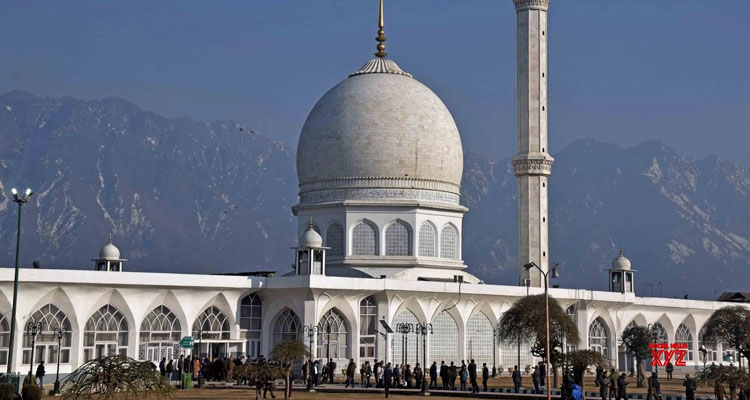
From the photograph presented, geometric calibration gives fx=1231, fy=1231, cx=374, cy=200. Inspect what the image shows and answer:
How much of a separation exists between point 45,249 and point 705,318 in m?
137

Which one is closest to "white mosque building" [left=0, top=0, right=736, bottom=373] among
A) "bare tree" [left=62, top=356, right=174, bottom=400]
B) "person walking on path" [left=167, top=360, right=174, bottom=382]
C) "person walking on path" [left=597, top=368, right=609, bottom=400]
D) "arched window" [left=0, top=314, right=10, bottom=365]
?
"arched window" [left=0, top=314, right=10, bottom=365]

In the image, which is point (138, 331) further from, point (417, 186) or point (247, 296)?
point (417, 186)

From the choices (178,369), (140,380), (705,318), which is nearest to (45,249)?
(705,318)

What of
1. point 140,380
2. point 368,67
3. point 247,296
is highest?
point 368,67

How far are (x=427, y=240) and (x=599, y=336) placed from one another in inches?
524

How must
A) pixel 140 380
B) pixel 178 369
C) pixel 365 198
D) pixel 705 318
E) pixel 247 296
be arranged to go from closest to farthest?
pixel 140 380, pixel 178 369, pixel 247 296, pixel 365 198, pixel 705 318

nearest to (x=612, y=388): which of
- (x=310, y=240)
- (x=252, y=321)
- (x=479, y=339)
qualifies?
(x=310, y=240)

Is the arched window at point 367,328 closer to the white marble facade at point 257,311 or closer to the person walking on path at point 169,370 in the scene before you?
the white marble facade at point 257,311

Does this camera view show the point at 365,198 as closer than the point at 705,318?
Yes

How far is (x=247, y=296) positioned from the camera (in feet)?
200

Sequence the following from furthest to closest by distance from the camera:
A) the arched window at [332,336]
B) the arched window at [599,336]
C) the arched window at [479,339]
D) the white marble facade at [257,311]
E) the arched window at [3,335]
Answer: the arched window at [599,336] → the arched window at [479,339] → the arched window at [332,336] → the white marble facade at [257,311] → the arched window at [3,335]

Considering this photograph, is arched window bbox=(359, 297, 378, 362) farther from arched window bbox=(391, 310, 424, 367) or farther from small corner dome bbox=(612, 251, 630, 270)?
small corner dome bbox=(612, 251, 630, 270)

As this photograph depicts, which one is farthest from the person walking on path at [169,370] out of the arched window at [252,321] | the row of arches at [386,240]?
the row of arches at [386,240]

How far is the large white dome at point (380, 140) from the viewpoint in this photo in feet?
218
